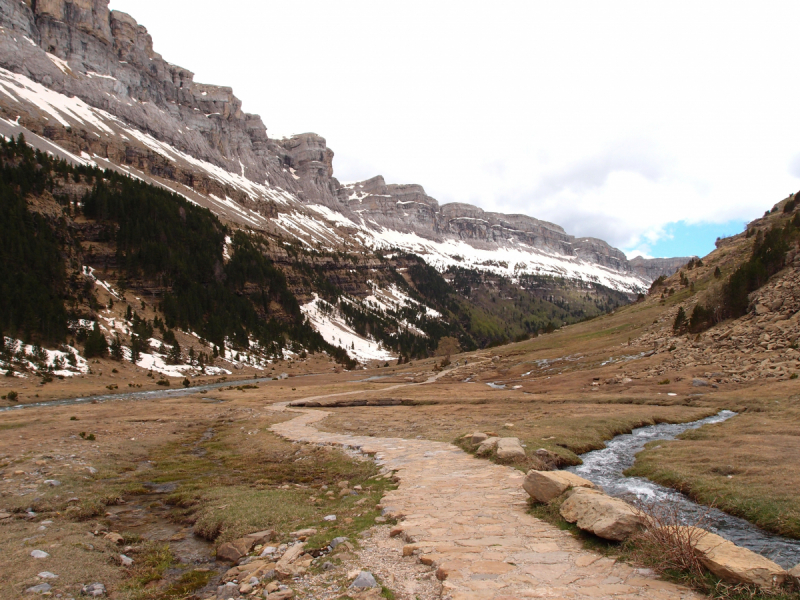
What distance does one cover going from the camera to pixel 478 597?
645cm

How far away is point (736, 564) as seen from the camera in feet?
21.0

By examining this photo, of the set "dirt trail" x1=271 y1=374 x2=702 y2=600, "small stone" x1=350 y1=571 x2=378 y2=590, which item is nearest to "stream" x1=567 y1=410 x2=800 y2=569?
"dirt trail" x1=271 y1=374 x2=702 y2=600

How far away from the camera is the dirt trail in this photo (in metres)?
6.66

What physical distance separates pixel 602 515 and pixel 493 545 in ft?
7.93

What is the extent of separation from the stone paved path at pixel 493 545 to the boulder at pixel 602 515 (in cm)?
50

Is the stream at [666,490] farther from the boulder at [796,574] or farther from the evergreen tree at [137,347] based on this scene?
the evergreen tree at [137,347]

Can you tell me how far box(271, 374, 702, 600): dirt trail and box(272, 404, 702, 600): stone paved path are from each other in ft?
0.05

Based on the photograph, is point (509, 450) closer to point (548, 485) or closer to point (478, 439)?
point (478, 439)

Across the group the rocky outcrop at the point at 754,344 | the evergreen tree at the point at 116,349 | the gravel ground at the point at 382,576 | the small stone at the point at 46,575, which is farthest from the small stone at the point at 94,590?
the evergreen tree at the point at 116,349

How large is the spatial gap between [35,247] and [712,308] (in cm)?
13292

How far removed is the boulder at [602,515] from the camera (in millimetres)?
8234

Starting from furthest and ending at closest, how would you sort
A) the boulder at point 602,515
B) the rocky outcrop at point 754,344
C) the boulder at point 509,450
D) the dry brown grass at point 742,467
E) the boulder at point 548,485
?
the rocky outcrop at point 754,344 → the boulder at point 509,450 → the dry brown grass at point 742,467 → the boulder at point 548,485 → the boulder at point 602,515

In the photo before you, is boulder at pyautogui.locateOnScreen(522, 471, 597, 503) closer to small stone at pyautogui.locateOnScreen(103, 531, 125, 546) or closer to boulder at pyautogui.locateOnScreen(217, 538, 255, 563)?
boulder at pyautogui.locateOnScreen(217, 538, 255, 563)

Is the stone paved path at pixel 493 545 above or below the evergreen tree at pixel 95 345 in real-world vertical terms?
below
